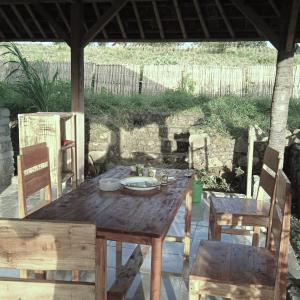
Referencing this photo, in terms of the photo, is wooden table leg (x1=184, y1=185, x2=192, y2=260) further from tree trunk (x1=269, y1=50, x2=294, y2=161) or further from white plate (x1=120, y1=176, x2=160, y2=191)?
tree trunk (x1=269, y1=50, x2=294, y2=161)

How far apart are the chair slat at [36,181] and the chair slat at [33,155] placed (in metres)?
0.06

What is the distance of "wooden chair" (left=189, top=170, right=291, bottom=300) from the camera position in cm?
176

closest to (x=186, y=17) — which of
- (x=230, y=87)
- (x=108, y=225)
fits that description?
(x=108, y=225)

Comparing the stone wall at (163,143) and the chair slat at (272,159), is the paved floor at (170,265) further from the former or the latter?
the stone wall at (163,143)

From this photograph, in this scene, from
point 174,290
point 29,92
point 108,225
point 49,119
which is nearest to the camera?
point 108,225

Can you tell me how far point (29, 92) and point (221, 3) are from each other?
13.4 ft

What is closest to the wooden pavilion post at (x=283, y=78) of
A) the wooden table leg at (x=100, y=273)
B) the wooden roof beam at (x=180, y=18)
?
the wooden roof beam at (x=180, y=18)

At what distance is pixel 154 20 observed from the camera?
5488mm

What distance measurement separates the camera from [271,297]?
5.78 ft

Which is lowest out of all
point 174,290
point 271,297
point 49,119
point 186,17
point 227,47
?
point 174,290

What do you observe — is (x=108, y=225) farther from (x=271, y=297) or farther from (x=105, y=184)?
(x=271, y=297)

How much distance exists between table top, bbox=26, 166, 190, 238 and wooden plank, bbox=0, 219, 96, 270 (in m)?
0.56

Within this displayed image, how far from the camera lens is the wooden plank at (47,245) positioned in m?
1.03

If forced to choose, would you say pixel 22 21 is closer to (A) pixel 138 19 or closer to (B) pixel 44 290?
(A) pixel 138 19
